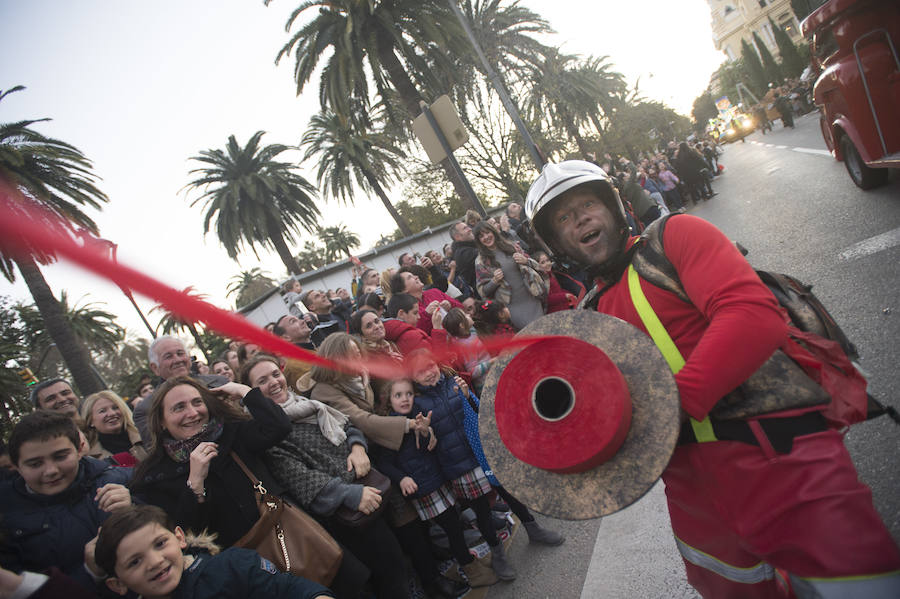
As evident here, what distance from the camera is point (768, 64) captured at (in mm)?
51594

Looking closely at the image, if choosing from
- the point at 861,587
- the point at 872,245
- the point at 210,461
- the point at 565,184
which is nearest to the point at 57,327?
the point at 210,461

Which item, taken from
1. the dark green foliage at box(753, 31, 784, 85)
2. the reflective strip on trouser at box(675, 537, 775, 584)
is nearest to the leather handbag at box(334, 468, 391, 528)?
the reflective strip on trouser at box(675, 537, 775, 584)

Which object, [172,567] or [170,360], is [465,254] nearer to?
[170,360]

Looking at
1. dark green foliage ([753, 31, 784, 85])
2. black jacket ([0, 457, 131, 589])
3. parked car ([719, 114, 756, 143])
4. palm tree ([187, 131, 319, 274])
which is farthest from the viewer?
dark green foliage ([753, 31, 784, 85])

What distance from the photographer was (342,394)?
3836 mm

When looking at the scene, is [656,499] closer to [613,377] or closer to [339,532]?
[339,532]

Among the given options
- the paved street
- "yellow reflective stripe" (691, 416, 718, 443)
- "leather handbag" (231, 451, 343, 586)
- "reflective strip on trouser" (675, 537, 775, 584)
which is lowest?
the paved street

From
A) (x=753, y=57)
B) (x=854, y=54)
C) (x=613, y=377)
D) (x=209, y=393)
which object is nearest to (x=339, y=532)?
(x=209, y=393)

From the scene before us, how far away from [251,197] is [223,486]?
23049 mm

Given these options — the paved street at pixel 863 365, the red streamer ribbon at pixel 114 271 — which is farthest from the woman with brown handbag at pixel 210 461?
the paved street at pixel 863 365

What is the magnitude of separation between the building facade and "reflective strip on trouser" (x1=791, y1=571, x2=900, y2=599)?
8946 cm

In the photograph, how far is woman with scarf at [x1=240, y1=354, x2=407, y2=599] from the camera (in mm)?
3064

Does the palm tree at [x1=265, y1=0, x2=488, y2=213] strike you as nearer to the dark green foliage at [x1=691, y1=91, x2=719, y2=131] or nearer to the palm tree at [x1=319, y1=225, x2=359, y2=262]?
the palm tree at [x1=319, y1=225, x2=359, y2=262]

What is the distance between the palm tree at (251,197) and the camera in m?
23.8
